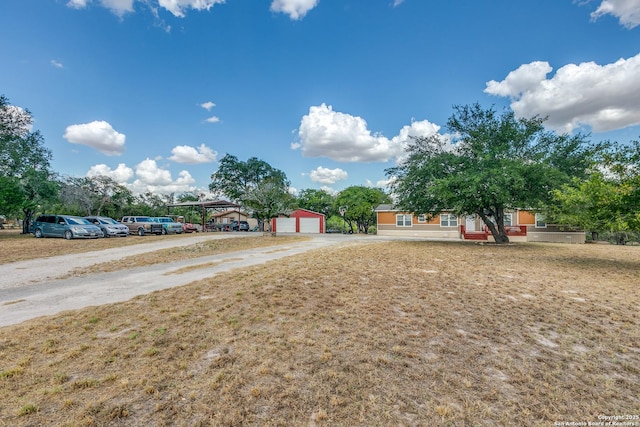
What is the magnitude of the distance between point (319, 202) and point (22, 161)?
32.2m

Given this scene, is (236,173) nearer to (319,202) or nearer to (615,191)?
(319,202)

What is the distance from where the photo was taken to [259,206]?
2284 cm

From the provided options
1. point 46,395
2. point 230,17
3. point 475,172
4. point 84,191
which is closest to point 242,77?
point 230,17

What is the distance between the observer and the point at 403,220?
29.1m

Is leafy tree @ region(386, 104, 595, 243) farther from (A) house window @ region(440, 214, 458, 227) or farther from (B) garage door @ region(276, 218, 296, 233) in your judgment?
(B) garage door @ region(276, 218, 296, 233)

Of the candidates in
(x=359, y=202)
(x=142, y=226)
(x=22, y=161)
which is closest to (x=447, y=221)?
(x=359, y=202)

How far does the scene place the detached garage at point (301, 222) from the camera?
3544 cm

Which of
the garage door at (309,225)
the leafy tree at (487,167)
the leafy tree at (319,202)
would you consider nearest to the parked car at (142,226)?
the garage door at (309,225)

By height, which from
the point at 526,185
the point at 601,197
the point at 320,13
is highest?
the point at 320,13

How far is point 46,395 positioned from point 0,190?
81.0 ft

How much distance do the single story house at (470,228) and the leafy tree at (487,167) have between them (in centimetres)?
403

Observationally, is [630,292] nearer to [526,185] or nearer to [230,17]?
[526,185]

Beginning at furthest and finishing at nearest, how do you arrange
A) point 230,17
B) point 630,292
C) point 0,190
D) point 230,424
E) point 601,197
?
1. point 0,190
2. point 230,17
3. point 601,197
4. point 630,292
5. point 230,424

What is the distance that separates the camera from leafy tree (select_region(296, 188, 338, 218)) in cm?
4419
